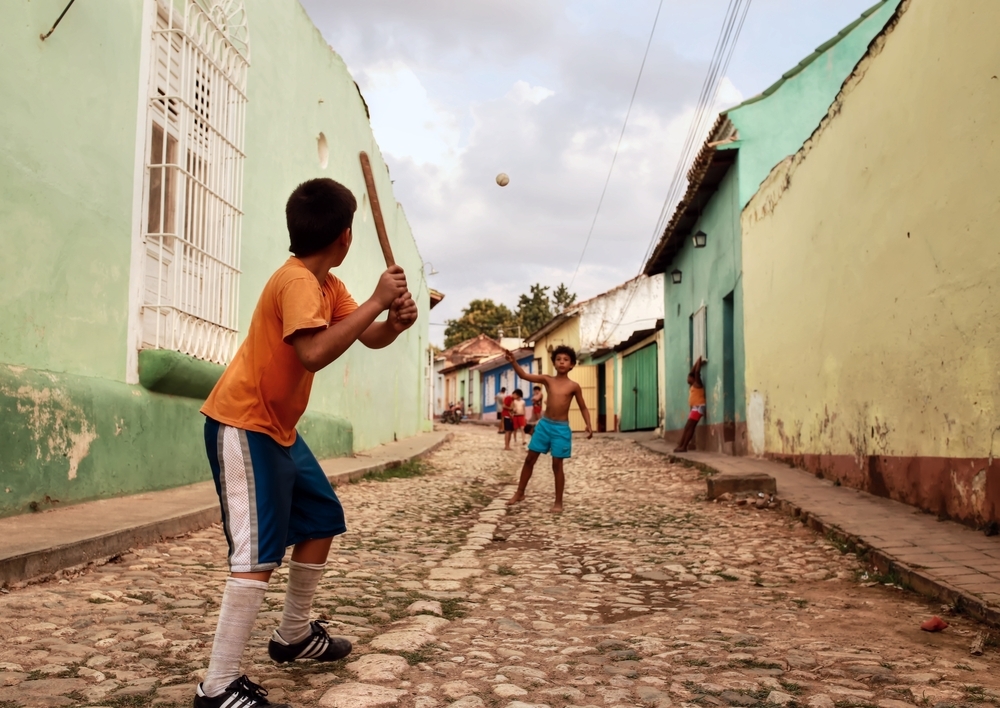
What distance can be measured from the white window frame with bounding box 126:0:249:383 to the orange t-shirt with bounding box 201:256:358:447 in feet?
13.9

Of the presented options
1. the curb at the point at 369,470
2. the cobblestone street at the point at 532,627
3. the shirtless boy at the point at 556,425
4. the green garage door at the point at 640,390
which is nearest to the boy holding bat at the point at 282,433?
the cobblestone street at the point at 532,627

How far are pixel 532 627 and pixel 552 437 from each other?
425 cm

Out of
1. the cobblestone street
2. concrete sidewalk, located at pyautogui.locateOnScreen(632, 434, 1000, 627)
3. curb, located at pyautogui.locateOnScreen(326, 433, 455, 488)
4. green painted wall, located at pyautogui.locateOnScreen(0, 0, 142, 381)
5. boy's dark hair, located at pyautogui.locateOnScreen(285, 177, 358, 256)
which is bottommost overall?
the cobblestone street

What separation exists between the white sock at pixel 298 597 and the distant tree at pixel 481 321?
5146 cm

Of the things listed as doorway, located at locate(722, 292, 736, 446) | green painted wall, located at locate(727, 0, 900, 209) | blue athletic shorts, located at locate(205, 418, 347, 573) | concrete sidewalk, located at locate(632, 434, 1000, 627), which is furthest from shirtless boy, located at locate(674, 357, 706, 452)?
blue athletic shorts, located at locate(205, 418, 347, 573)

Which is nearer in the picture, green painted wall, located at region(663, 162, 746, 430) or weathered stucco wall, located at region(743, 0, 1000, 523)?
weathered stucco wall, located at region(743, 0, 1000, 523)

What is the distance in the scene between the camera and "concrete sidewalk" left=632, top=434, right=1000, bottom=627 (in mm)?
3768

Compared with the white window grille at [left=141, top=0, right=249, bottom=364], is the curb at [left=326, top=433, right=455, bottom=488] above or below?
below

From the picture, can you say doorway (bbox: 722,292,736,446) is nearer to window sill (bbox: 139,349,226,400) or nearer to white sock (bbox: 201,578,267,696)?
window sill (bbox: 139,349,226,400)

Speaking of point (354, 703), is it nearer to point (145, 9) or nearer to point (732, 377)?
point (145, 9)

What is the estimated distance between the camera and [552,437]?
7.62m

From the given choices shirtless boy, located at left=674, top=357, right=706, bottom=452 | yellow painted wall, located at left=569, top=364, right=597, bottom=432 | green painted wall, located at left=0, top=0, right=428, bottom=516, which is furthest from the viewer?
yellow painted wall, located at left=569, top=364, right=597, bottom=432

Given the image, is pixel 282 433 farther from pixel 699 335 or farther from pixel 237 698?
pixel 699 335

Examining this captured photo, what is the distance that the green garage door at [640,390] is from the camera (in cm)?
2116
